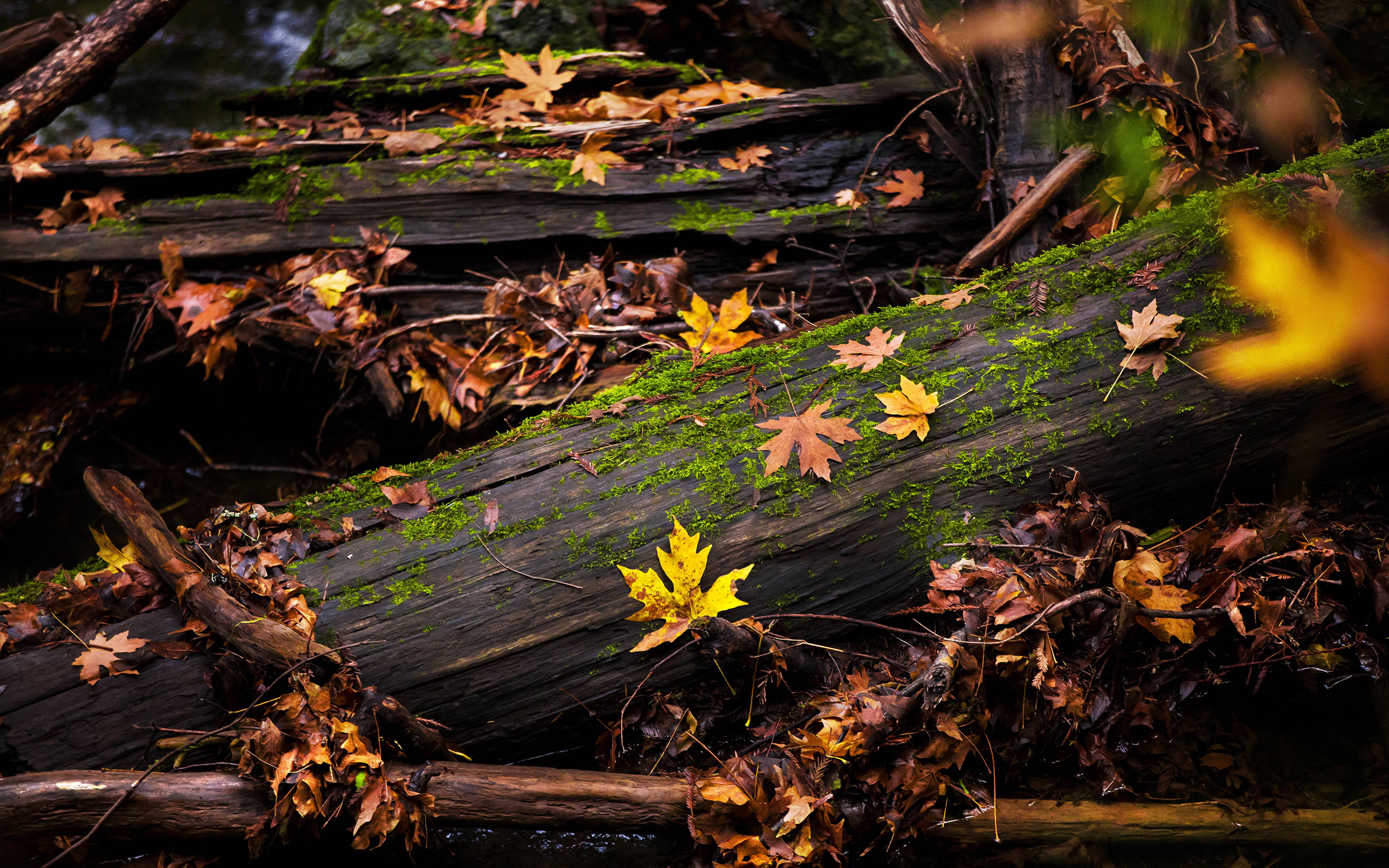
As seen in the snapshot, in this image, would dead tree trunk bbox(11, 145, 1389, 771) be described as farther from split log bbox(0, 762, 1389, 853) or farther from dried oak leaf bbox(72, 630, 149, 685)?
split log bbox(0, 762, 1389, 853)

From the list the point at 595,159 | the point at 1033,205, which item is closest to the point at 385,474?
the point at 595,159

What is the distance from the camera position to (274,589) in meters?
2.36

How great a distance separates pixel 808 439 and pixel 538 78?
3.02 m

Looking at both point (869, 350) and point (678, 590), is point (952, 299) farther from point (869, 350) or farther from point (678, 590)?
point (678, 590)

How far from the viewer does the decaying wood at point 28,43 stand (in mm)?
4027

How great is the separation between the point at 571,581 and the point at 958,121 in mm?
3033

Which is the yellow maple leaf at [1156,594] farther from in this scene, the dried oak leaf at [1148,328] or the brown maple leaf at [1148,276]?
the brown maple leaf at [1148,276]

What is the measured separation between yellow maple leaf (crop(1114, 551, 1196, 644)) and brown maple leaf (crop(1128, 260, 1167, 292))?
950 mm

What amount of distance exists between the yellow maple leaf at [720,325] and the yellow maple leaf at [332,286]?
1719mm

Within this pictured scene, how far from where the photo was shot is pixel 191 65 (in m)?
6.75

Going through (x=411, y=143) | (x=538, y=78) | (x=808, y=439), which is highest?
(x=538, y=78)

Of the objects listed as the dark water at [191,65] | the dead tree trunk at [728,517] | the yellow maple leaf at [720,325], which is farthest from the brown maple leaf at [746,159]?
the dark water at [191,65]

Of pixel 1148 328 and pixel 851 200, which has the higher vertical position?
pixel 851 200

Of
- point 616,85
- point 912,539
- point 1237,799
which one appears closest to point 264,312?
point 616,85
